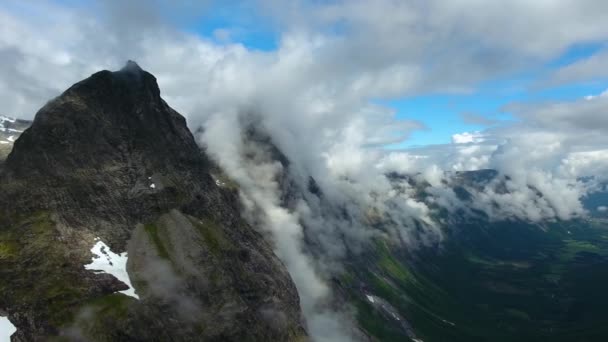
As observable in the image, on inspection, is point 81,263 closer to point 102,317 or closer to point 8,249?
point 102,317

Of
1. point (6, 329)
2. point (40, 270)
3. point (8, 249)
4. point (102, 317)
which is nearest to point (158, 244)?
point (102, 317)

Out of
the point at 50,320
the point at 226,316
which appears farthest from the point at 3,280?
the point at 226,316

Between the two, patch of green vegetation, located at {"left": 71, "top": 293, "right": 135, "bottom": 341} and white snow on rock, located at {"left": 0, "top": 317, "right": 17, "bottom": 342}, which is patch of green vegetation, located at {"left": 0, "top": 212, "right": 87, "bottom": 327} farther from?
white snow on rock, located at {"left": 0, "top": 317, "right": 17, "bottom": 342}

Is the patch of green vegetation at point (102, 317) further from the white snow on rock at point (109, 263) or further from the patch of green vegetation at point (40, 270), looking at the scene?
the white snow on rock at point (109, 263)

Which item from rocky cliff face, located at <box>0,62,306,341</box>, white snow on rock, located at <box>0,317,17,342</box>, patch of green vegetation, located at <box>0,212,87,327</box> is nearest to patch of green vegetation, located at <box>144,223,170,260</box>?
rocky cliff face, located at <box>0,62,306,341</box>

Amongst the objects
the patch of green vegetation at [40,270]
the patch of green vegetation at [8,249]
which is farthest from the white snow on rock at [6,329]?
the patch of green vegetation at [8,249]
